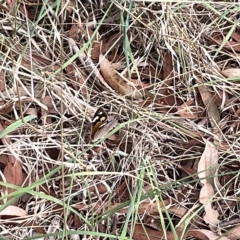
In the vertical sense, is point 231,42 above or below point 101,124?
above

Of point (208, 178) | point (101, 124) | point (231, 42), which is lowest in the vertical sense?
point (208, 178)

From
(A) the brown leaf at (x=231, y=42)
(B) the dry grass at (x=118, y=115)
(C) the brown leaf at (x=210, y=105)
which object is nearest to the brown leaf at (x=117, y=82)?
(B) the dry grass at (x=118, y=115)

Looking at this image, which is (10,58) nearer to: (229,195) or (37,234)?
(37,234)

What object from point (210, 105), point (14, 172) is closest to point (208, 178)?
point (210, 105)

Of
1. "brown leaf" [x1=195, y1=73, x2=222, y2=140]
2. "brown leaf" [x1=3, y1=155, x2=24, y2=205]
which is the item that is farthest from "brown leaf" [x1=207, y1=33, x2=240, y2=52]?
"brown leaf" [x1=3, y1=155, x2=24, y2=205]

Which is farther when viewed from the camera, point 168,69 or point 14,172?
point 168,69

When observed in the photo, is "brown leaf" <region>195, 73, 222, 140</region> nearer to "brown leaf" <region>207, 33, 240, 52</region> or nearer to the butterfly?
"brown leaf" <region>207, 33, 240, 52</region>

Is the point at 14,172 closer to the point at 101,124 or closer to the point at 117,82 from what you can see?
the point at 101,124
